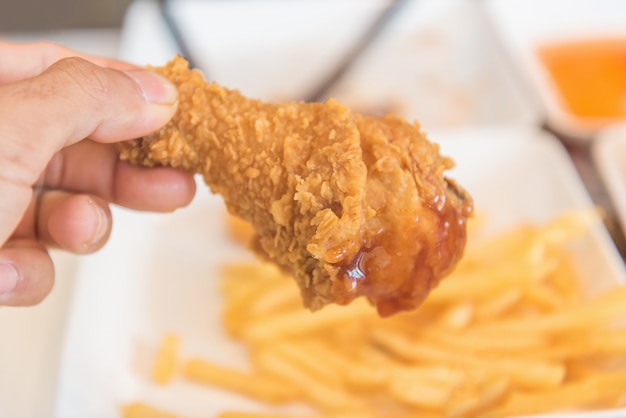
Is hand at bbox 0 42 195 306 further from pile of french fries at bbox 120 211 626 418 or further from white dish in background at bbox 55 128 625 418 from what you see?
pile of french fries at bbox 120 211 626 418

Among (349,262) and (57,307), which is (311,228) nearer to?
(349,262)

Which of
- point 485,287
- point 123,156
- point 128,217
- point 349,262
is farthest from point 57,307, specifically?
point 485,287

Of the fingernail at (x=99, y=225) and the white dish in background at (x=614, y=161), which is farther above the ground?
the white dish in background at (x=614, y=161)

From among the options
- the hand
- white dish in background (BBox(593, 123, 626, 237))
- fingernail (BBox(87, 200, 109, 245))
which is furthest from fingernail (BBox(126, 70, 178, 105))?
white dish in background (BBox(593, 123, 626, 237))

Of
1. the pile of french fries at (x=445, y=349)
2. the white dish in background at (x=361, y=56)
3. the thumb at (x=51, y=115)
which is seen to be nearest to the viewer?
the thumb at (x=51, y=115)

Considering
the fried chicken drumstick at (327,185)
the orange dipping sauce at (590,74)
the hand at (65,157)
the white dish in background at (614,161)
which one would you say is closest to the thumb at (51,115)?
the hand at (65,157)

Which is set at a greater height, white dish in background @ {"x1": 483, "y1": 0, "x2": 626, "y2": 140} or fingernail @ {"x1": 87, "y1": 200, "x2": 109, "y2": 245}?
white dish in background @ {"x1": 483, "y1": 0, "x2": 626, "y2": 140}

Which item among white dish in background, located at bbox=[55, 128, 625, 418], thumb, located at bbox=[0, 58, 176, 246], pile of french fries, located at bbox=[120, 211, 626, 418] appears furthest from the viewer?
white dish in background, located at bbox=[55, 128, 625, 418]

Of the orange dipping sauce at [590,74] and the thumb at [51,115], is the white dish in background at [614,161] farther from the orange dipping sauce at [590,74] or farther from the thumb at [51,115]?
the thumb at [51,115]

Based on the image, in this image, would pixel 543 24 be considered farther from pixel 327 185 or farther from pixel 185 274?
pixel 327 185
